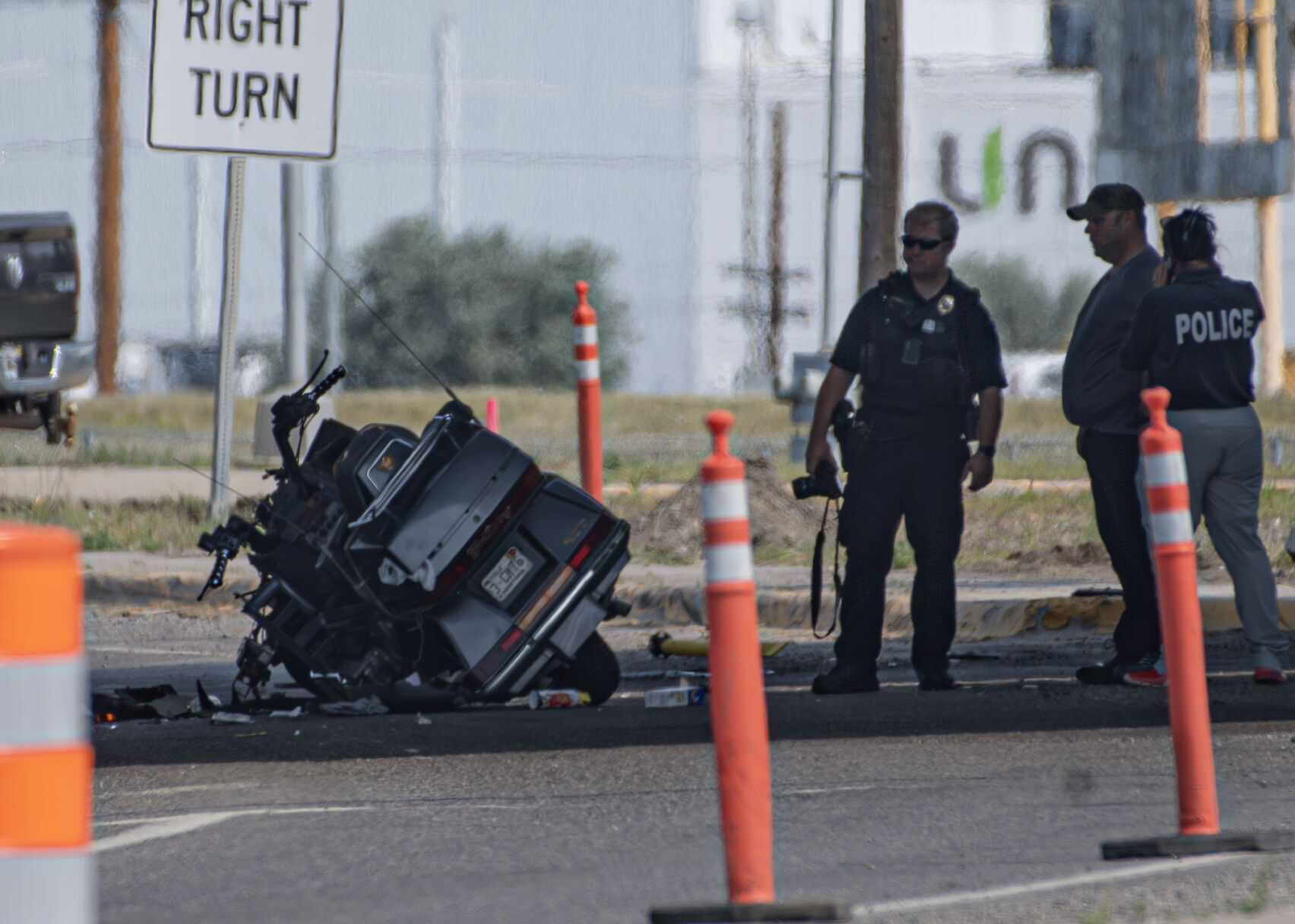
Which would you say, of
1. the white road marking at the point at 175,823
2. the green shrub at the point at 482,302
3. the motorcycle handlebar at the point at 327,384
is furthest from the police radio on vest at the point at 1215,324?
the green shrub at the point at 482,302

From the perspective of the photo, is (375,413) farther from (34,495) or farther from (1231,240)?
(1231,240)

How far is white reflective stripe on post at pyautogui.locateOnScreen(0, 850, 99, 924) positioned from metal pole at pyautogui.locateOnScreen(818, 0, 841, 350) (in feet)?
53.2

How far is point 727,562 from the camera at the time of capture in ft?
13.2

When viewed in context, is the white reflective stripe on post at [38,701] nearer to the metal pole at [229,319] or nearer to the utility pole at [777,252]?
the metal pole at [229,319]

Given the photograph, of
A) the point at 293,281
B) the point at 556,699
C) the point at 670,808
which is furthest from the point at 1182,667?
the point at 293,281

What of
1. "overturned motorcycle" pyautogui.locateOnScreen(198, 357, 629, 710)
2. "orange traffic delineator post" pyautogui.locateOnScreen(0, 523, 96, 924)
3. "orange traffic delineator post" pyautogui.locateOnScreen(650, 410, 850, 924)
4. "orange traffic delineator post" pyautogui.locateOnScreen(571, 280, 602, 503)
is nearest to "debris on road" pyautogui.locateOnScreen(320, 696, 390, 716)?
"overturned motorcycle" pyautogui.locateOnScreen(198, 357, 629, 710)

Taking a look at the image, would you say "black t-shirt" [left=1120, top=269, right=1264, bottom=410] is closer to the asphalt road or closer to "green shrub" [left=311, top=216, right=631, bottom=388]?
the asphalt road

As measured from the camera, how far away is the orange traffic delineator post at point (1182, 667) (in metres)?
4.54

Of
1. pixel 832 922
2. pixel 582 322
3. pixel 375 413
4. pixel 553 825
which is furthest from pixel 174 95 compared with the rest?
pixel 375 413

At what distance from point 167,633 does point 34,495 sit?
4129 millimetres

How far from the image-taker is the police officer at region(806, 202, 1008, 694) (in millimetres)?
6863

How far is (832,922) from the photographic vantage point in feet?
13.0

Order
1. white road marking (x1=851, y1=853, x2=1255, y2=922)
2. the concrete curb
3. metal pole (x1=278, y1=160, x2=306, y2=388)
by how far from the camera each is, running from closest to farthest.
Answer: white road marking (x1=851, y1=853, x2=1255, y2=922) < the concrete curb < metal pole (x1=278, y1=160, x2=306, y2=388)

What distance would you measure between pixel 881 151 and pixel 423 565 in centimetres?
607
